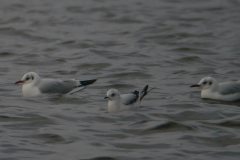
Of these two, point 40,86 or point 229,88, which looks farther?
point 40,86

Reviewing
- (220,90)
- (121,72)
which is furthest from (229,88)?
(121,72)

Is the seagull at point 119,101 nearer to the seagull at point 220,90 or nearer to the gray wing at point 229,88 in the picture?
the seagull at point 220,90

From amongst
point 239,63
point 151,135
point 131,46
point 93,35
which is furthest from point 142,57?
point 151,135

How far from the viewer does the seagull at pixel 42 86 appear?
30.2 ft

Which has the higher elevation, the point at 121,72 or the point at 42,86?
the point at 121,72

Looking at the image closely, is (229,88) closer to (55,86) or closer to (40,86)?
(55,86)

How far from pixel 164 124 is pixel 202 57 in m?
6.72

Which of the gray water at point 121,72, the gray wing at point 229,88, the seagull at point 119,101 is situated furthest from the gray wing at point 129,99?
the gray wing at point 229,88

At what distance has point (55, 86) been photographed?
9.38 metres

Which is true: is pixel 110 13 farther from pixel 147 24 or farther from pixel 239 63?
pixel 239 63

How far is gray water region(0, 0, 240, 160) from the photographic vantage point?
6291mm

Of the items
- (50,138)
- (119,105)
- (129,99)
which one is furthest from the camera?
(129,99)

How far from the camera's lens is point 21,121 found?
24.3 ft

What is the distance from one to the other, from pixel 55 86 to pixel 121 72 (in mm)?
2675
